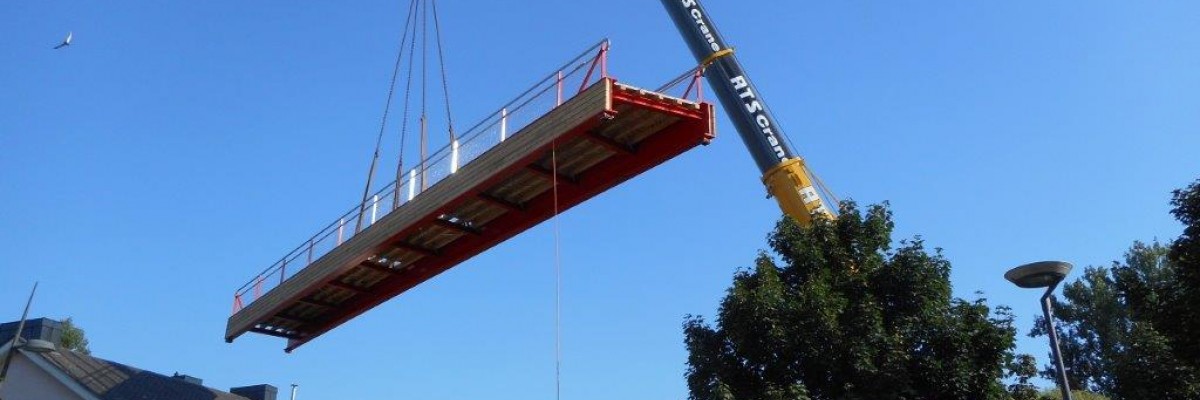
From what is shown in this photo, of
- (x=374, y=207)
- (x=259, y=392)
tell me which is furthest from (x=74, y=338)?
(x=374, y=207)

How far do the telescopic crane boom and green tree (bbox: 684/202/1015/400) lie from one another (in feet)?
12.0

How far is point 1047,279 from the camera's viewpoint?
14.7 metres

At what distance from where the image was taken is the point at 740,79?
2298cm

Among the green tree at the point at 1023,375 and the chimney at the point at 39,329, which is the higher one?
the chimney at the point at 39,329

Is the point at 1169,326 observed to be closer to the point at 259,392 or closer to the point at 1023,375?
the point at 1023,375

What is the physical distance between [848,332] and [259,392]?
924 inches

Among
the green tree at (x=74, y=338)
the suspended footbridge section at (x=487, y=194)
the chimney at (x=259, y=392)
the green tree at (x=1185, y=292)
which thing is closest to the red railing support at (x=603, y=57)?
the suspended footbridge section at (x=487, y=194)

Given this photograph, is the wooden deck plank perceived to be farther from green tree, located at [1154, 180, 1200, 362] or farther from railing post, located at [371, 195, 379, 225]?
green tree, located at [1154, 180, 1200, 362]

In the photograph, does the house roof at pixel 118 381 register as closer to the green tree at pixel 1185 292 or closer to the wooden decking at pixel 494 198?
the wooden decking at pixel 494 198

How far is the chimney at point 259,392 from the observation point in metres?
33.1

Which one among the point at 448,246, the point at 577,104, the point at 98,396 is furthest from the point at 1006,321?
the point at 98,396

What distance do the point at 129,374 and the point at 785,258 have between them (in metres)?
19.0

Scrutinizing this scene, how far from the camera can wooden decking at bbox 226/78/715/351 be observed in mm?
16219

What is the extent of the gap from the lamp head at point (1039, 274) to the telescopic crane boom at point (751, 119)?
6.27 meters
